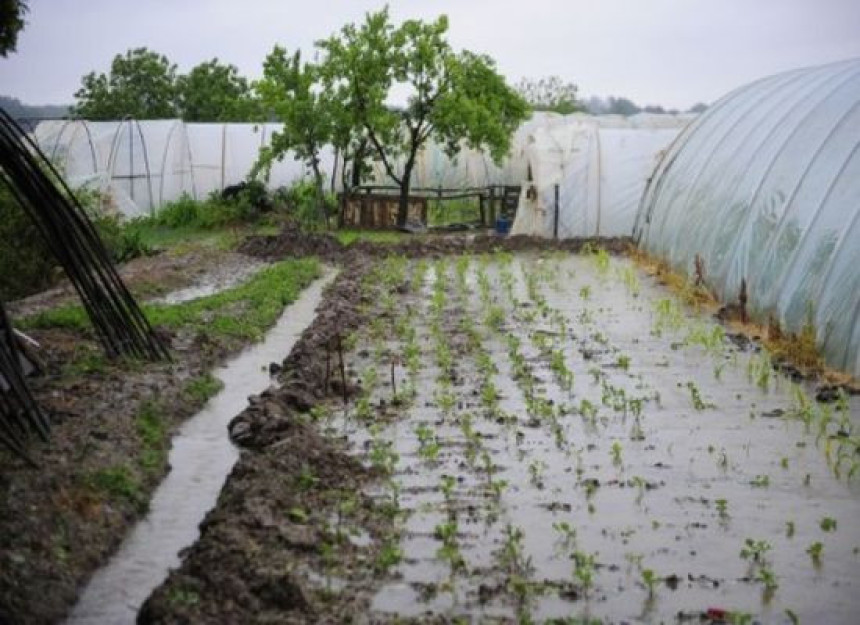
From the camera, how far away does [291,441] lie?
Result: 7.79m

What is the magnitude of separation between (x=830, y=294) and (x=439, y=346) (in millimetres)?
4129

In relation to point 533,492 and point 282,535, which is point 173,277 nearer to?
point 533,492

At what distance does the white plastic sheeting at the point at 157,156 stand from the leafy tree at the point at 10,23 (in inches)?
745

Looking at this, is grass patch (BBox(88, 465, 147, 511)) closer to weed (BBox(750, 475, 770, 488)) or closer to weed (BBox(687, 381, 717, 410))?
weed (BBox(750, 475, 770, 488))

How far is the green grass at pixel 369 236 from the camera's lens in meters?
23.4

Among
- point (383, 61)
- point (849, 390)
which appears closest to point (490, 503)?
point (849, 390)

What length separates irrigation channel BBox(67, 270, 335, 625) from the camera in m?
5.71

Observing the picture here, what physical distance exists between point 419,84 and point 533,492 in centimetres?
1982

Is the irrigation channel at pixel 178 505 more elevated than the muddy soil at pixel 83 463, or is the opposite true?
the muddy soil at pixel 83 463

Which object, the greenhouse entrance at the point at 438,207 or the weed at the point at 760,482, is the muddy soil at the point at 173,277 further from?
the weed at the point at 760,482

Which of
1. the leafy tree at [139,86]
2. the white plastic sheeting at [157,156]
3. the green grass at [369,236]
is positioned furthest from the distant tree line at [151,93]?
the green grass at [369,236]

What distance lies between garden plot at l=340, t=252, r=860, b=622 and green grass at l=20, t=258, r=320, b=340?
5.46 ft

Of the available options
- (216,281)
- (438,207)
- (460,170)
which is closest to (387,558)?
(216,281)

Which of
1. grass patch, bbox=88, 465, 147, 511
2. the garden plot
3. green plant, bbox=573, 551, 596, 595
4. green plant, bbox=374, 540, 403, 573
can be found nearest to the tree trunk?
the garden plot
